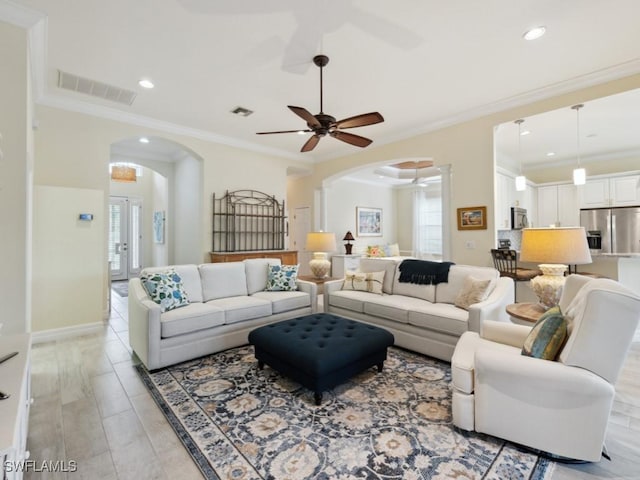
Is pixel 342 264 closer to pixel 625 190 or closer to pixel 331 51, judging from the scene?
pixel 331 51

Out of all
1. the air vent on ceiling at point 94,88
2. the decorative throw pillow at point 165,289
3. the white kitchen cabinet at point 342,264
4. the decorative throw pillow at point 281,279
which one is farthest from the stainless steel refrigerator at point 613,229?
the air vent on ceiling at point 94,88

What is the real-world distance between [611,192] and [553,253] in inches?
203

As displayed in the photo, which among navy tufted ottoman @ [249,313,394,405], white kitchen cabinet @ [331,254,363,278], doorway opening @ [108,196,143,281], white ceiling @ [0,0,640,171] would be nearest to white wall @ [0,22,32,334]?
white ceiling @ [0,0,640,171]

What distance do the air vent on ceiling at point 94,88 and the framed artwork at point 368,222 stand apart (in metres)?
6.01

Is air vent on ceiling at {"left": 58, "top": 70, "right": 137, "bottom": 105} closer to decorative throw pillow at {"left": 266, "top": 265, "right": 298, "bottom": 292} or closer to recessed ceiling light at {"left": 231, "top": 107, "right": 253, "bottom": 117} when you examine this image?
recessed ceiling light at {"left": 231, "top": 107, "right": 253, "bottom": 117}

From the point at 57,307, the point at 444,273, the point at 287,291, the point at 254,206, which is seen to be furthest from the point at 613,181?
the point at 57,307

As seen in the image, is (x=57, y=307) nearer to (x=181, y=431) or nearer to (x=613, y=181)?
(x=181, y=431)

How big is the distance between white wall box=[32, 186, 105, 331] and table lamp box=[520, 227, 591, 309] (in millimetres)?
5063

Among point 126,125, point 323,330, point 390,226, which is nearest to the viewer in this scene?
point 323,330

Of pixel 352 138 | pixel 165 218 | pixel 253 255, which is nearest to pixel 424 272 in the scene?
pixel 352 138

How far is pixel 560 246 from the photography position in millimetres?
2543

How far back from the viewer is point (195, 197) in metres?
5.97

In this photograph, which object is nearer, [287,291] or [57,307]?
[57,307]

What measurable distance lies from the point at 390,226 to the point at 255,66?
23.7 feet
